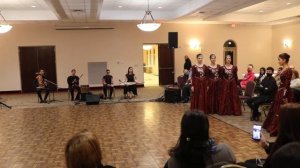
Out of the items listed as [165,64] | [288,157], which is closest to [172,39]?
[165,64]

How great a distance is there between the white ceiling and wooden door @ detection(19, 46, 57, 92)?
213 centimetres

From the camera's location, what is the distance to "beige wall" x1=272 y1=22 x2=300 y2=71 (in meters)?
14.0

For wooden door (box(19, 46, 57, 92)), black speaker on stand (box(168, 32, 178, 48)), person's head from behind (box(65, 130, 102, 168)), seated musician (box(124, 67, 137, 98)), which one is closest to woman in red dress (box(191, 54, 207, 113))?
seated musician (box(124, 67, 137, 98))

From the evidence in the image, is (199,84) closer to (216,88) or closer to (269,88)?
(216,88)

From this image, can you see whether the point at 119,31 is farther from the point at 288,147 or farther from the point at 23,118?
the point at 288,147

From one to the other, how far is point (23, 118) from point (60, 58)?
6.49 m

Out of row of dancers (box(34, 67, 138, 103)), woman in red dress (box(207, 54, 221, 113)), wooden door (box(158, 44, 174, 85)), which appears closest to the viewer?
woman in red dress (box(207, 54, 221, 113))

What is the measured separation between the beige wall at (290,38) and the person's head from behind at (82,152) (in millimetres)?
14089

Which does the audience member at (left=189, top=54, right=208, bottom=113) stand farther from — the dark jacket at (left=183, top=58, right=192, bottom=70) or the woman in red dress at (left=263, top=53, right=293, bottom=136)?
the dark jacket at (left=183, top=58, right=192, bottom=70)

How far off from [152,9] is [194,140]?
37.3ft

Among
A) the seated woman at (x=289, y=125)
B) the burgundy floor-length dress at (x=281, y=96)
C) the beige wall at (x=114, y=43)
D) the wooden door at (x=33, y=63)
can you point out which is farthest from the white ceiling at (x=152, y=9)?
the seated woman at (x=289, y=125)

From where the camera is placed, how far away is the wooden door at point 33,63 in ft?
46.4

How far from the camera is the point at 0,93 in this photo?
46.1 feet

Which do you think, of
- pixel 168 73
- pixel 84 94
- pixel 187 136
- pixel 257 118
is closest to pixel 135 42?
pixel 168 73
